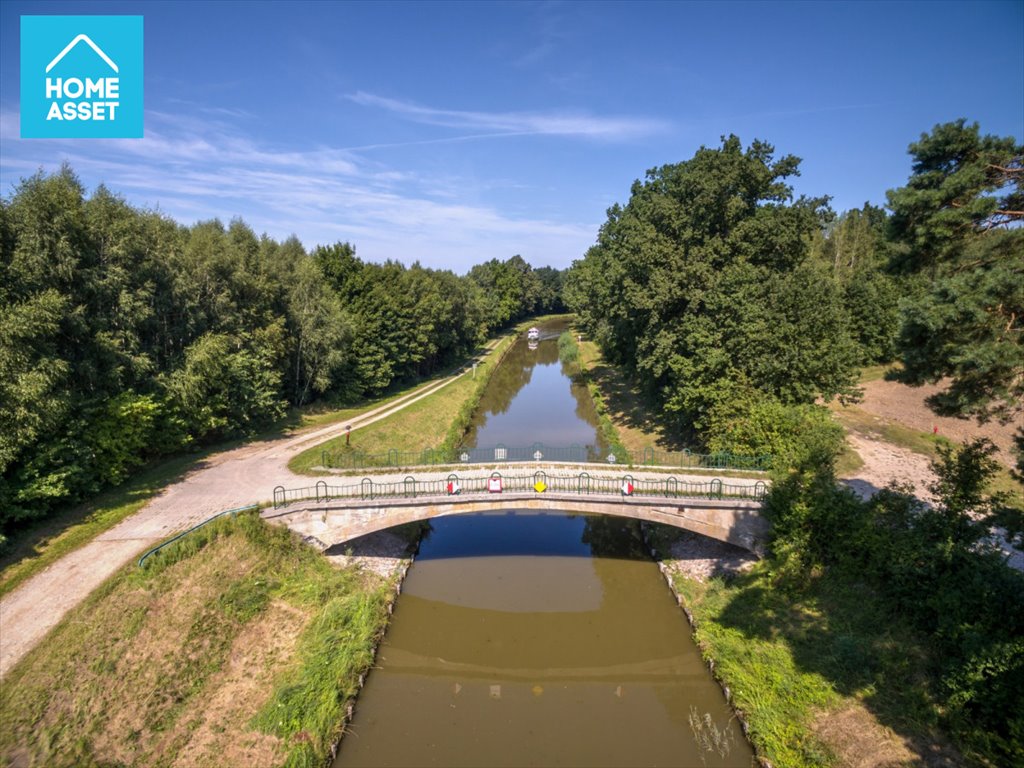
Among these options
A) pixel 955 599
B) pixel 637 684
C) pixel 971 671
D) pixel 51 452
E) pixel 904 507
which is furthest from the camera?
pixel 51 452

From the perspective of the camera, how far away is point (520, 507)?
21.1m

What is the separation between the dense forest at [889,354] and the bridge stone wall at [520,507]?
1.32 m

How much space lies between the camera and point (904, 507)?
1836cm

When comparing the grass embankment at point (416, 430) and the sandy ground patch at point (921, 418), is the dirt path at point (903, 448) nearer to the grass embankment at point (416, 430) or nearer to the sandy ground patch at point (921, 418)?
the sandy ground patch at point (921, 418)

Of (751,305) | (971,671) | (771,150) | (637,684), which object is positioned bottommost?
(637,684)

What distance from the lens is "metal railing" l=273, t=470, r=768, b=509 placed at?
69.4 feet

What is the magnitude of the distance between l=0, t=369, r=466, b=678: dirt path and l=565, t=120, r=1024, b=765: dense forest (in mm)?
21603

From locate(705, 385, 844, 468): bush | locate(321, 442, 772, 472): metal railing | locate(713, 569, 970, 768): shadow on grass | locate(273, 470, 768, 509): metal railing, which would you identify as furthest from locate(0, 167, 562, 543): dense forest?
locate(705, 385, 844, 468): bush

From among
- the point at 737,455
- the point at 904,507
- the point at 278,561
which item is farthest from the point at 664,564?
the point at 278,561

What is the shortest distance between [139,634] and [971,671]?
23.2m

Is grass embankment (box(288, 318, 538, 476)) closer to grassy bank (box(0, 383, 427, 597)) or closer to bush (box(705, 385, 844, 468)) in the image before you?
grassy bank (box(0, 383, 427, 597))

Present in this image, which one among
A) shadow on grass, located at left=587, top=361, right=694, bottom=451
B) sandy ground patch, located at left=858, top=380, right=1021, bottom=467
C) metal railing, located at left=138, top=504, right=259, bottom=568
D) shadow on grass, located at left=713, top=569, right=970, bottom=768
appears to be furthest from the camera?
shadow on grass, located at left=587, top=361, right=694, bottom=451

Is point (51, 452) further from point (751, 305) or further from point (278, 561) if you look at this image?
point (751, 305)

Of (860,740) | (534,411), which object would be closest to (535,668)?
(860,740)
